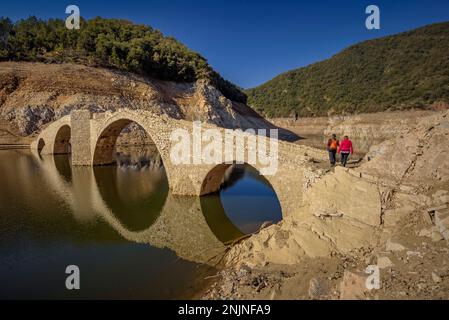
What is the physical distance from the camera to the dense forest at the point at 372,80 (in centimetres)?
5534

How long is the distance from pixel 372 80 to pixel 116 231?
256 ft

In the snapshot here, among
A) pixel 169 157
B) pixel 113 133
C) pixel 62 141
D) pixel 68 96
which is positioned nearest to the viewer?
pixel 169 157

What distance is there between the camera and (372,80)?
73.6m

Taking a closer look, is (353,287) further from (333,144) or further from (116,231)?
(116,231)

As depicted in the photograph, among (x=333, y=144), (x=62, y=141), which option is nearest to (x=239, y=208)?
(x=333, y=144)

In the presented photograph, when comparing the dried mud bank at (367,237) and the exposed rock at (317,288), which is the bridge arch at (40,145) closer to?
A: the dried mud bank at (367,237)

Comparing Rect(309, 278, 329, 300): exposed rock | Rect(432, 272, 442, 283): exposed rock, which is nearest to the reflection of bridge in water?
Rect(309, 278, 329, 300): exposed rock

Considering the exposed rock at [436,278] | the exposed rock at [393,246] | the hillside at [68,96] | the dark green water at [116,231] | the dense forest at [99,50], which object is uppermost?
the dense forest at [99,50]

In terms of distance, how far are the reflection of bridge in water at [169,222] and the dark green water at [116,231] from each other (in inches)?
1.3

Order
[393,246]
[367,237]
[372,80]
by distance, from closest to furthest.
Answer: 1. [393,246]
2. [367,237]
3. [372,80]

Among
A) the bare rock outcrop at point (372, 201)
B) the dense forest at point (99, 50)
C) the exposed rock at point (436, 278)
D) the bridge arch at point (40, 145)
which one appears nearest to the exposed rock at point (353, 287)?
the exposed rock at point (436, 278)

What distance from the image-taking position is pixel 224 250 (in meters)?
8.62

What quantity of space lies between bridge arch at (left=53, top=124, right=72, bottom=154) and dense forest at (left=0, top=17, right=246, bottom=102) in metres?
15.1

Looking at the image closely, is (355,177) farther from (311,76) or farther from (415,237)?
(311,76)
